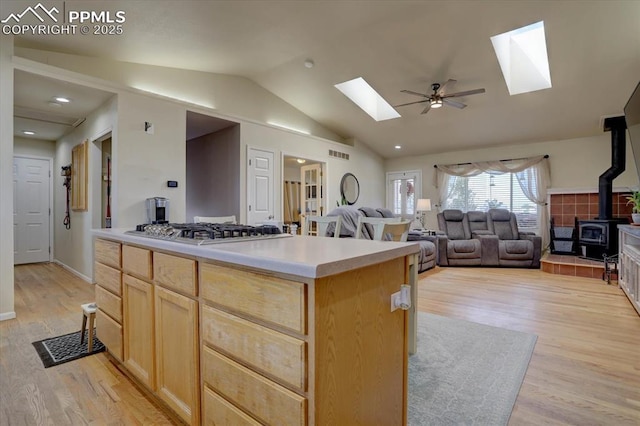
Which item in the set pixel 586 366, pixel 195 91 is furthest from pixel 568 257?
pixel 195 91

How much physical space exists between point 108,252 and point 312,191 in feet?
17.1

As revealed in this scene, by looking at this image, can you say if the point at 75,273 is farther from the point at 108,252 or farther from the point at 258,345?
the point at 258,345

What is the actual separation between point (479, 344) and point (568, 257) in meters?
4.47

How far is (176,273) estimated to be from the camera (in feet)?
4.74

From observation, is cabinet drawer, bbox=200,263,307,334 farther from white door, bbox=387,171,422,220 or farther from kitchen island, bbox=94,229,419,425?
white door, bbox=387,171,422,220


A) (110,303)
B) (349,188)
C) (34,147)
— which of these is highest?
(34,147)

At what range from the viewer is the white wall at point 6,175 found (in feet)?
9.88

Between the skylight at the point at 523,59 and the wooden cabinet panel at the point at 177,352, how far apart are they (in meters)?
4.78

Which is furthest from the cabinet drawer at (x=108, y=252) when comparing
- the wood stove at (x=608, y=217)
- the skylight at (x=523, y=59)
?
the wood stove at (x=608, y=217)

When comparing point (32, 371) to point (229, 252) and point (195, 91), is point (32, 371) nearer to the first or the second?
point (229, 252)

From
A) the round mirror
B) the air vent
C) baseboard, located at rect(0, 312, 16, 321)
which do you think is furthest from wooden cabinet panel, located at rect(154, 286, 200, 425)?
the round mirror

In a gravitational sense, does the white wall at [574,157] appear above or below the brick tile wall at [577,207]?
above

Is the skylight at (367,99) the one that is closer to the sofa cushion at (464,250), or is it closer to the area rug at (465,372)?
the sofa cushion at (464,250)

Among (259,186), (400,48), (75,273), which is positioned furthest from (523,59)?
(75,273)
